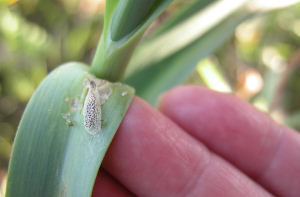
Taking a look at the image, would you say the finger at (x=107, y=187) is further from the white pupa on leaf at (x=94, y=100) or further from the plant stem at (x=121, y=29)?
the plant stem at (x=121, y=29)

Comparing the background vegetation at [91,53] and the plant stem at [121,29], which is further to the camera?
the background vegetation at [91,53]

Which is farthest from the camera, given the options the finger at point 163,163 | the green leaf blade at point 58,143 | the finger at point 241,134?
the finger at point 241,134

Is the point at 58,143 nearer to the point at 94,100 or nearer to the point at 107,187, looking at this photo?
the point at 94,100

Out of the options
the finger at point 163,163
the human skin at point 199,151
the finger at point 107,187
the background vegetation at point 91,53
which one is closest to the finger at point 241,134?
the human skin at point 199,151

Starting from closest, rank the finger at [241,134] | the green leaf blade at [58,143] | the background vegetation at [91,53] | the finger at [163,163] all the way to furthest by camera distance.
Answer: the green leaf blade at [58,143]
the finger at [163,163]
the finger at [241,134]
the background vegetation at [91,53]

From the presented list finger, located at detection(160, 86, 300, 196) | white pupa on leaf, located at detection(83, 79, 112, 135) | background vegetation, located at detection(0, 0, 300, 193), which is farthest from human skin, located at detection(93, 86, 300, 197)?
background vegetation, located at detection(0, 0, 300, 193)

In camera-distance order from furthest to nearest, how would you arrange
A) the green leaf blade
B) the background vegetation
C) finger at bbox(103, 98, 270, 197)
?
1. the background vegetation
2. finger at bbox(103, 98, 270, 197)
3. the green leaf blade

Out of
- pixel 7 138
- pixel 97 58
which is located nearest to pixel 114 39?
pixel 97 58

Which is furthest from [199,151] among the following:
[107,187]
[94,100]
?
[94,100]

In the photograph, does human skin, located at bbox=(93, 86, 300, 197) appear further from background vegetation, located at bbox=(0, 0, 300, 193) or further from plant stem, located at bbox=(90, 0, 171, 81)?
background vegetation, located at bbox=(0, 0, 300, 193)
